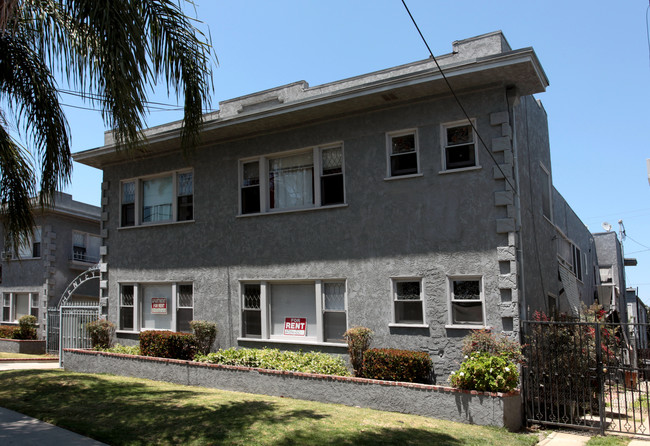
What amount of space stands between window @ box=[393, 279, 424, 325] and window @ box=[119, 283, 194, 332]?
257 inches

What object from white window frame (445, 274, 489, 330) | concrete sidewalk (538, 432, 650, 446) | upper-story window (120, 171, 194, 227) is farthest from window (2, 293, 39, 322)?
concrete sidewalk (538, 432, 650, 446)

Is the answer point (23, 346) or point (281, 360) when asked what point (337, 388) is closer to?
point (281, 360)

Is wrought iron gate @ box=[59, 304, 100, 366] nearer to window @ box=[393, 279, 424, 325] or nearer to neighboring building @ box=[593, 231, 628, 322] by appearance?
window @ box=[393, 279, 424, 325]

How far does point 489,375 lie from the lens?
33.5 ft

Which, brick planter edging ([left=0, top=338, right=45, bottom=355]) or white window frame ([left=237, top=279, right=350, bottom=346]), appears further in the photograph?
brick planter edging ([left=0, top=338, right=45, bottom=355])

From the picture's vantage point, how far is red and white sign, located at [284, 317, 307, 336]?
1448 centimetres

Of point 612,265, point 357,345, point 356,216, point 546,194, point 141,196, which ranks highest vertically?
point 141,196

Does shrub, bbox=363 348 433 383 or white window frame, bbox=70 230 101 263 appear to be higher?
white window frame, bbox=70 230 101 263

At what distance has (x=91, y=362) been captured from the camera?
16234 mm

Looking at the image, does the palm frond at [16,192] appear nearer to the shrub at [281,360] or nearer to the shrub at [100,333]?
the shrub at [281,360]

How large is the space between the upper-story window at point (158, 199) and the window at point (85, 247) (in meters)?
10.4

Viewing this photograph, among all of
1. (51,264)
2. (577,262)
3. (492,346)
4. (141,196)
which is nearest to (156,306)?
(141,196)

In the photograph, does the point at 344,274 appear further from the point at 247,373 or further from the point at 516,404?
the point at 516,404

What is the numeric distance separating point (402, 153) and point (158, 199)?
851 centimetres
